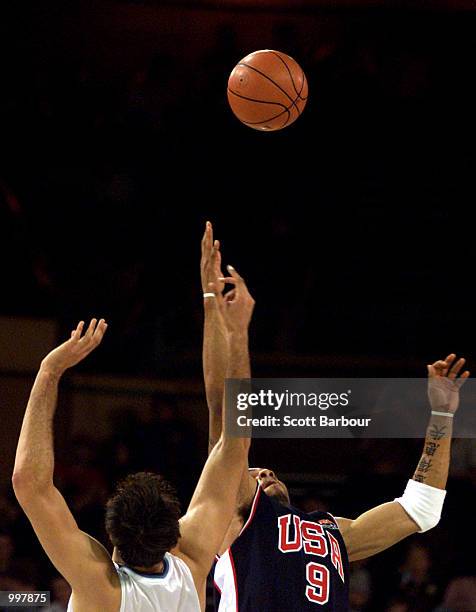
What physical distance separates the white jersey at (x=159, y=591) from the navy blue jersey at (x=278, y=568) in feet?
1.91

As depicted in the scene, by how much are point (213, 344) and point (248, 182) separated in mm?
5288

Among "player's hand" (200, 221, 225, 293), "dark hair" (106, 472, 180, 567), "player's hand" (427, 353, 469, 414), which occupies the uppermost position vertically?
"player's hand" (200, 221, 225, 293)

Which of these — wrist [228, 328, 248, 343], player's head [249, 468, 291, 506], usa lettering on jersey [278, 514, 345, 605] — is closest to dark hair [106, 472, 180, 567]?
wrist [228, 328, 248, 343]

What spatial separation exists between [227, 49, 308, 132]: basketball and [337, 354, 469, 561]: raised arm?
1698mm

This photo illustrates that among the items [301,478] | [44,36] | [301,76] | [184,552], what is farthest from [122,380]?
[184,552]

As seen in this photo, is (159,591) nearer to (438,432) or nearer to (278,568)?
(278,568)

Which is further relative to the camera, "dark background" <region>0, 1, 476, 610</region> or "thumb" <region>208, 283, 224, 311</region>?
"dark background" <region>0, 1, 476, 610</region>

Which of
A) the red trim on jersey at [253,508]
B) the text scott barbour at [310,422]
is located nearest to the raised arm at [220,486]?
the red trim on jersey at [253,508]

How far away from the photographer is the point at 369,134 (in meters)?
8.18

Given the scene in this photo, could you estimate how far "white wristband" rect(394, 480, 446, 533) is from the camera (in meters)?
3.14

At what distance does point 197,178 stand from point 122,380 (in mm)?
2097

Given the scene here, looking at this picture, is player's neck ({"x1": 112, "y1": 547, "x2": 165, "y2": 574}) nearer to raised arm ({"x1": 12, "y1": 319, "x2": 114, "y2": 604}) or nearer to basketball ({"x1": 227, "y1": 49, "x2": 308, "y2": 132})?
raised arm ({"x1": 12, "y1": 319, "x2": 114, "y2": 604})

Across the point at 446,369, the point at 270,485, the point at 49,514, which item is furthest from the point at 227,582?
Result: the point at 446,369

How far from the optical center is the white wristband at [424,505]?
3139 millimetres
